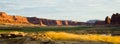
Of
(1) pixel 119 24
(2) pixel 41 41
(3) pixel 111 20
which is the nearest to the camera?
(2) pixel 41 41

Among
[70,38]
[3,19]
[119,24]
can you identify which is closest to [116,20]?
[119,24]

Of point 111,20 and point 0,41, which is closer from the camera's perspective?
point 0,41

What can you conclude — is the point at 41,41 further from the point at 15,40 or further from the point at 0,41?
the point at 0,41

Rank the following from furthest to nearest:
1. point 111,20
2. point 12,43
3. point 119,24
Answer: point 111,20, point 119,24, point 12,43

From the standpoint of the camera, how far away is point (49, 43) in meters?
18.4

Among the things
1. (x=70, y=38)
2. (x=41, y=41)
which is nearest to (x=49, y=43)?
(x=41, y=41)

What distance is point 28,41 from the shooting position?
20.1m

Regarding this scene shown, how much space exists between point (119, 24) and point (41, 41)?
421 feet

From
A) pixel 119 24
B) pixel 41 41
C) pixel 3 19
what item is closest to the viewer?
pixel 41 41

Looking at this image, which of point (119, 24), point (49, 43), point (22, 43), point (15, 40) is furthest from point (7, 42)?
point (119, 24)

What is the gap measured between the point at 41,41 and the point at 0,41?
4468 millimetres

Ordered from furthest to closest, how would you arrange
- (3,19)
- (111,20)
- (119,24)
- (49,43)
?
(3,19), (111,20), (119,24), (49,43)

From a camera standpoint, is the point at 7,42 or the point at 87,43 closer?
the point at 87,43

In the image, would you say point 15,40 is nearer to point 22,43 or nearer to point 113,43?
point 22,43
